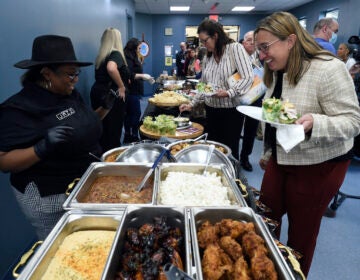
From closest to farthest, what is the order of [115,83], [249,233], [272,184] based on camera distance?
[249,233], [272,184], [115,83]

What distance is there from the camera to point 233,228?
1.01 metres

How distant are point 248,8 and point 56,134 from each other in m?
11.0

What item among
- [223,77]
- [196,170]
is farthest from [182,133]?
[196,170]

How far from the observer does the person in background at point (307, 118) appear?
124 cm

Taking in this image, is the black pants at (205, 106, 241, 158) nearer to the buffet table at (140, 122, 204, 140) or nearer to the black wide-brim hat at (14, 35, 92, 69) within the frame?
the buffet table at (140, 122, 204, 140)

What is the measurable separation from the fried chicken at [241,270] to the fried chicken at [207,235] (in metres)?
0.12

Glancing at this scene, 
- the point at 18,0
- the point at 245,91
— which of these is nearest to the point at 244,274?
the point at 245,91

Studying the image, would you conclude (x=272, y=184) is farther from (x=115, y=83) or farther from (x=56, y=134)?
(x=115, y=83)

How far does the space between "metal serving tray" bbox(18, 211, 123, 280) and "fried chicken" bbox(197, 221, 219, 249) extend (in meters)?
0.37

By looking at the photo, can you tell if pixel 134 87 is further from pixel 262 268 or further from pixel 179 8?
pixel 179 8

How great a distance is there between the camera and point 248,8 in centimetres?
1028

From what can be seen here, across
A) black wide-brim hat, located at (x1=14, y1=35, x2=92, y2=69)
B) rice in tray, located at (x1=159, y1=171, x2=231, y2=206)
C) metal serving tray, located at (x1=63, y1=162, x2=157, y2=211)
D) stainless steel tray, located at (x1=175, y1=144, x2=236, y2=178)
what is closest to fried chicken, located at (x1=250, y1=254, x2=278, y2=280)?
rice in tray, located at (x1=159, y1=171, x2=231, y2=206)

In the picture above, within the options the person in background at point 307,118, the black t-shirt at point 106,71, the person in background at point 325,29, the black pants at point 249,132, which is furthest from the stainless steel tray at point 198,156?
the person in background at point 325,29

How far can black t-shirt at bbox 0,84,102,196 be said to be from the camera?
135 cm
